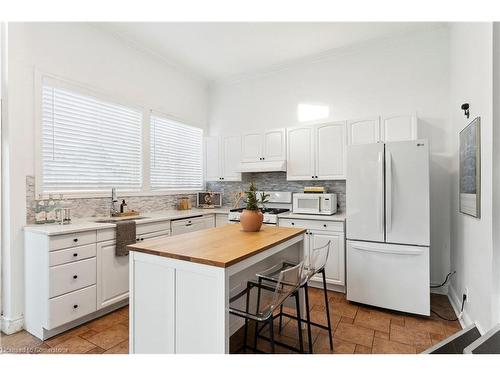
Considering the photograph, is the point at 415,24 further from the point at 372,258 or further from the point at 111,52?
the point at 111,52

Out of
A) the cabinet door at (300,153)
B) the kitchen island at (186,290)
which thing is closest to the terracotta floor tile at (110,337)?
the kitchen island at (186,290)

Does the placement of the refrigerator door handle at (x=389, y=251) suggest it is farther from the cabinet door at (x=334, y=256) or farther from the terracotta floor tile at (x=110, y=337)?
the terracotta floor tile at (x=110, y=337)

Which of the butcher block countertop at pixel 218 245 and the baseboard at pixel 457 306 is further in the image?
the baseboard at pixel 457 306

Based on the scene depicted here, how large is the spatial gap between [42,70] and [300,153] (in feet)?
10.2

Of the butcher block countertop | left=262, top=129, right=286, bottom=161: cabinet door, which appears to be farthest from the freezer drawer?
left=262, top=129, right=286, bottom=161: cabinet door

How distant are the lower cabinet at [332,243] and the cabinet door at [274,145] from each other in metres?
1.14

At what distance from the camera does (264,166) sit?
4.10 meters

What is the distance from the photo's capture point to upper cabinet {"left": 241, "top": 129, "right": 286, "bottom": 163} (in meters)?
4.04

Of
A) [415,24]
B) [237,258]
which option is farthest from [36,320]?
[415,24]

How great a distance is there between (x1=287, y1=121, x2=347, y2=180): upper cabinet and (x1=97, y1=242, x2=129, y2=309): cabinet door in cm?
243

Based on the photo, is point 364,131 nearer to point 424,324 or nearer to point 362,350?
point 424,324

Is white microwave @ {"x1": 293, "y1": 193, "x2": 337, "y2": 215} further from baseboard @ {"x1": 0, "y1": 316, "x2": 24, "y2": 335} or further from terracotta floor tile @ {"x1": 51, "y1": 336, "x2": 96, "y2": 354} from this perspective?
baseboard @ {"x1": 0, "y1": 316, "x2": 24, "y2": 335}

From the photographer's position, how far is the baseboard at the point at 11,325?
7.85 ft

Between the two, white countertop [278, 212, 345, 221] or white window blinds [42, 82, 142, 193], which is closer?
white window blinds [42, 82, 142, 193]
